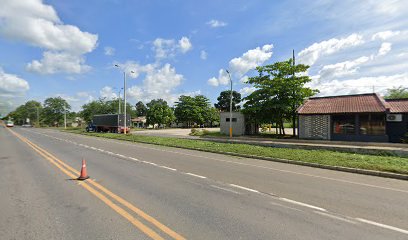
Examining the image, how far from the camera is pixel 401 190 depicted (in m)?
7.80

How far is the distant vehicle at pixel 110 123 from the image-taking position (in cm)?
4403

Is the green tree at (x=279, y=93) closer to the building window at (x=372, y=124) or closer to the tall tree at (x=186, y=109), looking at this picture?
the building window at (x=372, y=124)

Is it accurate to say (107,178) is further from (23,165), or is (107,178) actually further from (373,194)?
(373,194)

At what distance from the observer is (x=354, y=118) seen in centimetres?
2230

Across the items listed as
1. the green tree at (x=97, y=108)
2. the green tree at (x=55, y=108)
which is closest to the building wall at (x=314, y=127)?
the green tree at (x=97, y=108)

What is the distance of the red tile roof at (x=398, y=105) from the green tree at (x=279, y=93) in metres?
6.85

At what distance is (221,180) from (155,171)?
2.84 metres

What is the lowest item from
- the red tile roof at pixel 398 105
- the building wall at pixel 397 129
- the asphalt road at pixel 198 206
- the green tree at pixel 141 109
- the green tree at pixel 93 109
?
the asphalt road at pixel 198 206

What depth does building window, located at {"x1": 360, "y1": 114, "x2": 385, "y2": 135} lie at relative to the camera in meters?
21.2

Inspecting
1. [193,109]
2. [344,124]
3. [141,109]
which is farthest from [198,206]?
[141,109]

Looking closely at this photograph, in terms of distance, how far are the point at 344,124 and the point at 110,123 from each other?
37.8 m

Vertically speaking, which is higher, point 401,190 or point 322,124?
point 322,124

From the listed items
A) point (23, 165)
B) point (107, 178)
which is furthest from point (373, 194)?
point (23, 165)

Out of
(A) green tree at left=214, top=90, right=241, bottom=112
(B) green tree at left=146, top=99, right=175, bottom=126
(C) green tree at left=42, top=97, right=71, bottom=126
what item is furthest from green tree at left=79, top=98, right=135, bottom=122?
(A) green tree at left=214, top=90, right=241, bottom=112
